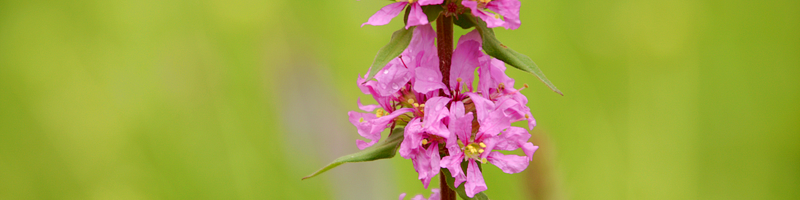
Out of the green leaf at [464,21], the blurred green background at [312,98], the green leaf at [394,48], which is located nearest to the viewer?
the green leaf at [394,48]

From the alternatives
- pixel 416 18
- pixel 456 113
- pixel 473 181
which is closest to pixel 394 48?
pixel 416 18

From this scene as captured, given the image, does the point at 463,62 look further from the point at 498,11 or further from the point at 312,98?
the point at 312,98

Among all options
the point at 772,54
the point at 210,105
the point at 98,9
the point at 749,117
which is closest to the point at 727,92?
the point at 749,117

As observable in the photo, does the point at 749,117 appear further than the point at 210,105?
Yes

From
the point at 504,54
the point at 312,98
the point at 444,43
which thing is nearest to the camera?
the point at 504,54

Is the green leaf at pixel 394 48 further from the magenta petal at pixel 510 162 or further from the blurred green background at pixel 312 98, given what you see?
the blurred green background at pixel 312 98

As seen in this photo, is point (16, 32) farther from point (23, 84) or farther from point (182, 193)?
point (182, 193)

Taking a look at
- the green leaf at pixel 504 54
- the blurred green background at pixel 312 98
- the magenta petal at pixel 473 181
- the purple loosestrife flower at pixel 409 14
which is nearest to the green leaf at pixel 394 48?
the purple loosestrife flower at pixel 409 14
